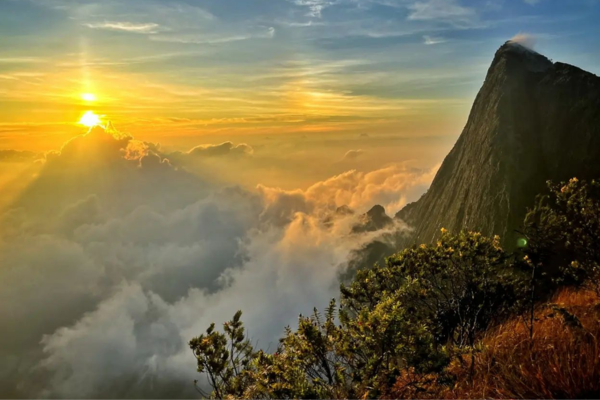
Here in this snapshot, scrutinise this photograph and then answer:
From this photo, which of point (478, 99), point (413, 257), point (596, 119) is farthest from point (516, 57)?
point (413, 257)

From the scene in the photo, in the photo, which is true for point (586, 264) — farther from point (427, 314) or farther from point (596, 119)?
point (596, 119)

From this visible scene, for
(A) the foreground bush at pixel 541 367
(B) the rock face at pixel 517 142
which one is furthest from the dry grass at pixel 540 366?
(B) the rock face at pixel 517 142

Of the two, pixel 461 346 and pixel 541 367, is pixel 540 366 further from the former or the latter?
pixel 461 346

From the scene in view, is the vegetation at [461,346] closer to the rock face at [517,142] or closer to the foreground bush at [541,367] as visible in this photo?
the foreground bush at [541,367]

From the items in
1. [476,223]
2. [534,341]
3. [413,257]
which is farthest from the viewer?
[476,223]

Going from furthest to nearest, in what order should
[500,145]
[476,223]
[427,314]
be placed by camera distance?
[500,145] → [476,223] → [427,314]

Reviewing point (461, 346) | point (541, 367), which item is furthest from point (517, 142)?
point (541, 367)
